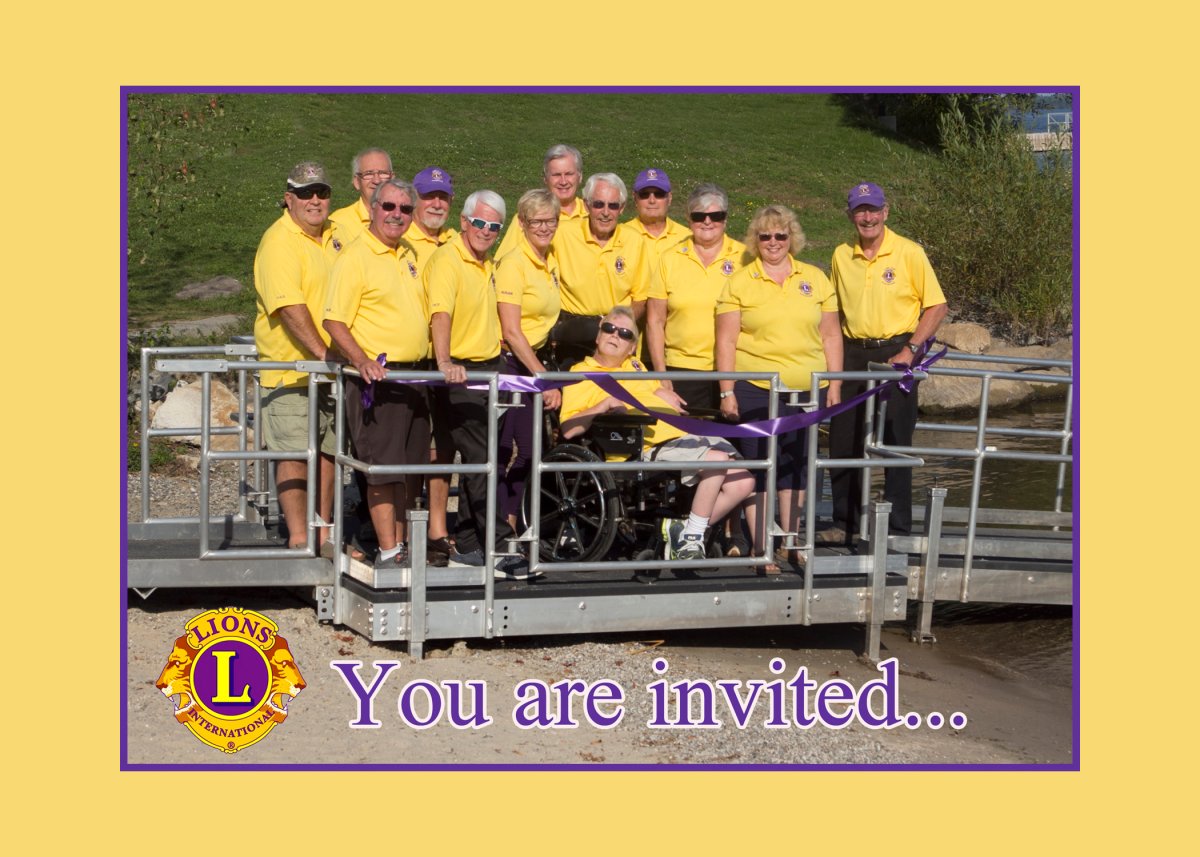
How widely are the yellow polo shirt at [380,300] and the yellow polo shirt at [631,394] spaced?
2.89ft

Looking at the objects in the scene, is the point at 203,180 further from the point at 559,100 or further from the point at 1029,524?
the point at 1029,524

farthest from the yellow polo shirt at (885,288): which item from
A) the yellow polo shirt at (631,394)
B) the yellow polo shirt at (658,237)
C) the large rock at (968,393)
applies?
the large rock at (968,393)

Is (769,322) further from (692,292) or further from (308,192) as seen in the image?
(308,192)

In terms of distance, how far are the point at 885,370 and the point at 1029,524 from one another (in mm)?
2416

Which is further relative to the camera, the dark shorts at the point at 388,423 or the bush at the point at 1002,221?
the bush at the point at 1002,221

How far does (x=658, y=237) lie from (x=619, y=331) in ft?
3.74

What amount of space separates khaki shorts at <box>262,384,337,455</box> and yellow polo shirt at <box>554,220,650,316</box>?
153 cm

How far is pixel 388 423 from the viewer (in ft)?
26.4

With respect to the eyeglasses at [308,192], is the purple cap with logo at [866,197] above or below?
above

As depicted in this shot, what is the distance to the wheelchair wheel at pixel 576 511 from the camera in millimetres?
8375

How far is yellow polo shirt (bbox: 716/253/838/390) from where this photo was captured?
8555 mm

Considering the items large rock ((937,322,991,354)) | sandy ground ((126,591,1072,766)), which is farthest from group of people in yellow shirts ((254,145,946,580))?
large rock ((937,322,991,354))

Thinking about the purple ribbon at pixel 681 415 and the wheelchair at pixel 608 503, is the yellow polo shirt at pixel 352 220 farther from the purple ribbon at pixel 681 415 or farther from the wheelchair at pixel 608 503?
the wheelchair at pixel 608 503

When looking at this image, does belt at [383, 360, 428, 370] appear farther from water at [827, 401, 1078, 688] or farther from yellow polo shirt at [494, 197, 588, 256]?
water at [827, 401, 1078, 688]
